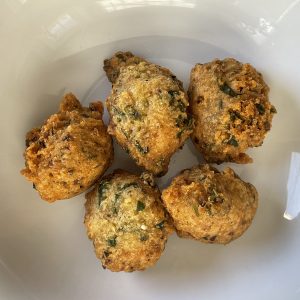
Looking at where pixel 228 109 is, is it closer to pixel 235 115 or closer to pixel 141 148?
pixel 235 115

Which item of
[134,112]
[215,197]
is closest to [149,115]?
[134,112]

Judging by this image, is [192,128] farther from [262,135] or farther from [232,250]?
[232,250]

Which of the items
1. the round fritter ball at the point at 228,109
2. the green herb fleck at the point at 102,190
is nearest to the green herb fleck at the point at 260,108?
the round fritter ball at the point at 228,109

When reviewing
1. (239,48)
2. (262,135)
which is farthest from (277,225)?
(239,48)

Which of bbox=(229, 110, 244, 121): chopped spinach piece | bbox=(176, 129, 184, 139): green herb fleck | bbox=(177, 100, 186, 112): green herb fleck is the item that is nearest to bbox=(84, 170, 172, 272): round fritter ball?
bbox=(176, 129, 184, 139): green herb fleck

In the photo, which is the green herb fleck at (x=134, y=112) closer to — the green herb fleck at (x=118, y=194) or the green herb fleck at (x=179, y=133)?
the green herb fleck at (x=179, y=133)

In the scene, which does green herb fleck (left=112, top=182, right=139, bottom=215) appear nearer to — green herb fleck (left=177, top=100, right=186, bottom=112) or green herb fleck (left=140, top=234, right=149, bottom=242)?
green herb fleck (left=140, top=234, right=149, bottom=242)
